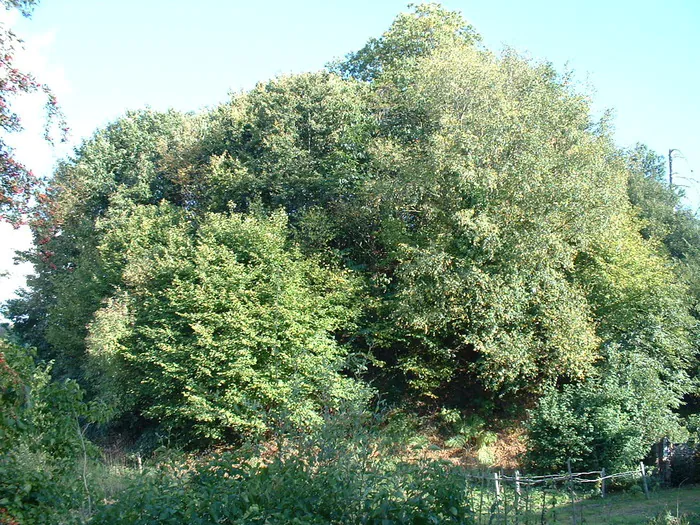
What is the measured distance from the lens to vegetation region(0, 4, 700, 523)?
1880cm

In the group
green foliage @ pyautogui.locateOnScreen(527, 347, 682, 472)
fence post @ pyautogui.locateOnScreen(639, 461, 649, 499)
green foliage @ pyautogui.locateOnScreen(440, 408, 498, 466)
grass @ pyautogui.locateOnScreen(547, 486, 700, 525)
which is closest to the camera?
grass @ pyautogui.locateOnScreen(547, 486, 700, 525)

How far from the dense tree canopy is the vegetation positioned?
9 centimetres

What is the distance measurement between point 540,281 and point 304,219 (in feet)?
30.2

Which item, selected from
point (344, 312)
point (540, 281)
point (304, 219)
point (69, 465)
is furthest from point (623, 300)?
point (69, 465)

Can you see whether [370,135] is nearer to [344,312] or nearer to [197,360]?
[344,312]

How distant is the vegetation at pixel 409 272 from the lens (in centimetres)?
1880

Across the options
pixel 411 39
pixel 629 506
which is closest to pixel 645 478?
pixel 629 506

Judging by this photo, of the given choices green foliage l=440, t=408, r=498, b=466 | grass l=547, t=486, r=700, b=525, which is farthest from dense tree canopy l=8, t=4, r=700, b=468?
grass l=547, t=486, r=700, b=525

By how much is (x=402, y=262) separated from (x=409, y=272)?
4.35 ft

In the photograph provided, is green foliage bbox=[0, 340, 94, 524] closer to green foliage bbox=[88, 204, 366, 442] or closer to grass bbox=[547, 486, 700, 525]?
grass bbox=[547, 486, 700, 525]

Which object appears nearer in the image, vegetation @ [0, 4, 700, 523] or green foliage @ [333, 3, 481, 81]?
vegetation @ [0, 4, 700, 523]

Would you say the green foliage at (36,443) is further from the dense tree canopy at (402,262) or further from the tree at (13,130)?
the dense tree canopy at (402,262)

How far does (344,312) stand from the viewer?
2242 cm

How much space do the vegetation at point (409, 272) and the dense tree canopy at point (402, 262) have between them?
89 millimetres
